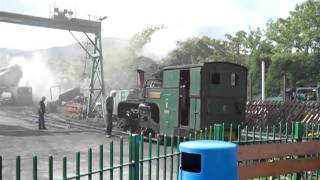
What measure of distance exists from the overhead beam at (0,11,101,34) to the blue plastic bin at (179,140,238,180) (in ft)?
78.4

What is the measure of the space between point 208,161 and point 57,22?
82.6 feet

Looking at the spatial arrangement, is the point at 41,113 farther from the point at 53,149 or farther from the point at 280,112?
the point at 280,112

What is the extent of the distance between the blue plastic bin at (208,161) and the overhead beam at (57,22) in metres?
23.9

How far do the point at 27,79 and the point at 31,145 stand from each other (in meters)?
47.0

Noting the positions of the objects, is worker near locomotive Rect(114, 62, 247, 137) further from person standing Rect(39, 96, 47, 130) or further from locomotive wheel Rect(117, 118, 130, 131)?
person standing Rect(39, 96, 47, 130)

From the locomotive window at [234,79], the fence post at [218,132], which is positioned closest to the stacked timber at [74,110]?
the locomotive window at [234,79]

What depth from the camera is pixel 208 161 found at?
5.11 metres

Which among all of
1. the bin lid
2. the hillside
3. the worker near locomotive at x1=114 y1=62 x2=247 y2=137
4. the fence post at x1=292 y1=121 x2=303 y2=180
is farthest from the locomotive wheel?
the hillside

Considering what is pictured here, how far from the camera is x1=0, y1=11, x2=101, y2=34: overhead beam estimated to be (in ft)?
90.1

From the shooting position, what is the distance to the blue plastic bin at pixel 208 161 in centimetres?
511

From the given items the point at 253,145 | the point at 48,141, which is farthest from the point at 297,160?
the point at 48,141

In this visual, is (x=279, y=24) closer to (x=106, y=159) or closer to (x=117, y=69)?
(x=117, y=69)

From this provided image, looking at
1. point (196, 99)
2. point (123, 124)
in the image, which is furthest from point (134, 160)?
point (123, 124)

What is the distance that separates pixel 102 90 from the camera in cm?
3212
